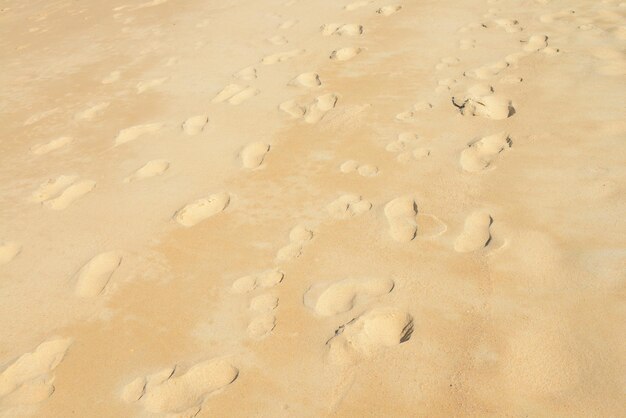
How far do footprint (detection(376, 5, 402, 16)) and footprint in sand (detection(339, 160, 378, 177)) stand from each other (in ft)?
8.03

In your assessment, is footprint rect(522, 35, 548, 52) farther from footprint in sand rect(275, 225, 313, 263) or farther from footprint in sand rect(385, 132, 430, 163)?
footprint in sand rect(275, 225, 313, 263)

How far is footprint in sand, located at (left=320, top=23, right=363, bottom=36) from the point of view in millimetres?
4251

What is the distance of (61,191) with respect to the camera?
9.30 ft

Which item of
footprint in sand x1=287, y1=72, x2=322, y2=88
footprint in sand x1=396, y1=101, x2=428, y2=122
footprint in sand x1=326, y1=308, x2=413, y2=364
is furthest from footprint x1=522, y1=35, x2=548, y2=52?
footprint in sand x1=326, y1=308, x2=413, y2=364

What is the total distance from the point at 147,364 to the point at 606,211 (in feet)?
6.14

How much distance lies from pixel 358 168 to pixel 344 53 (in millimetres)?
1654

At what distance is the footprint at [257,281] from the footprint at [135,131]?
168cm

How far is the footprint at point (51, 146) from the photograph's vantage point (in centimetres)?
331

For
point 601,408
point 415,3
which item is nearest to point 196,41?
point 415,3

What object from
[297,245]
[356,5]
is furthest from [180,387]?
[356,5]

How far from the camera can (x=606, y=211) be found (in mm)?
2016

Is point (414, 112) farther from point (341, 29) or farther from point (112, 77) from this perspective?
point (112, 77)

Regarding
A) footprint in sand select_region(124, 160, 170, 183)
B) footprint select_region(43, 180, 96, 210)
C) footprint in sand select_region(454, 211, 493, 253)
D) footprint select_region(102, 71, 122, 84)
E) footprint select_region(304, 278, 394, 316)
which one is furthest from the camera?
footprint select_region(102, 71, 122, 84)

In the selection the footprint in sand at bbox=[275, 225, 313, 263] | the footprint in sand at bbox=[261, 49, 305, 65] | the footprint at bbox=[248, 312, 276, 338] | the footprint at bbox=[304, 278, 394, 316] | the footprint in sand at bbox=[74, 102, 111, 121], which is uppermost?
the footprint in sand at bbox=[261, 49, 305, 65]
